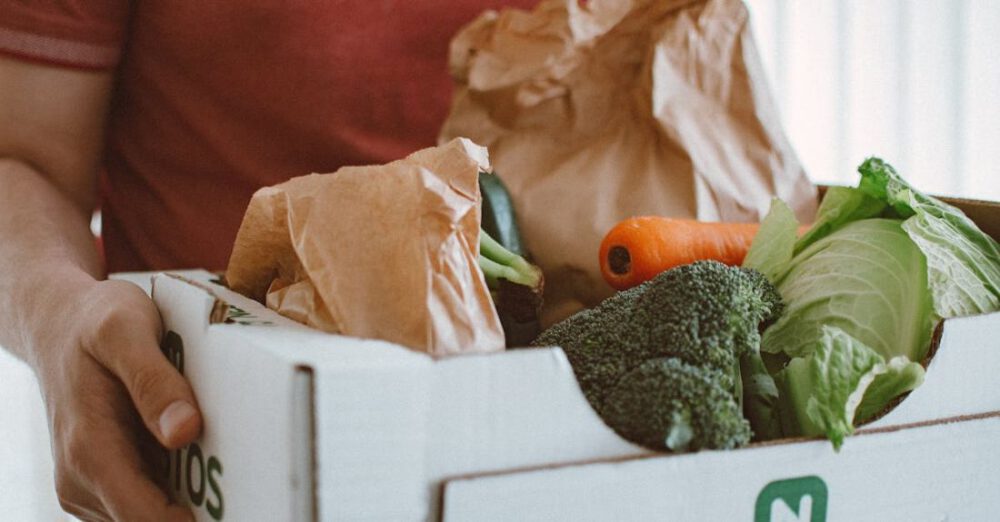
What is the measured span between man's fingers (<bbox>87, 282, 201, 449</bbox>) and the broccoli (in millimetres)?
218

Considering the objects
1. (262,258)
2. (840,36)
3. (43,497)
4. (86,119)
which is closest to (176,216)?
(86,119)

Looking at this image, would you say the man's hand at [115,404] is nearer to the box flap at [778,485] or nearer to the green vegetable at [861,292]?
the box flap at [778,485]

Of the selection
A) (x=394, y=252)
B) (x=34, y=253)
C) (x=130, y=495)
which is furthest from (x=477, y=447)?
Answer: (x=34, y=253)

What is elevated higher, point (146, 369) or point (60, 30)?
point (60, 30)

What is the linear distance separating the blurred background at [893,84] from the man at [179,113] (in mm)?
1340

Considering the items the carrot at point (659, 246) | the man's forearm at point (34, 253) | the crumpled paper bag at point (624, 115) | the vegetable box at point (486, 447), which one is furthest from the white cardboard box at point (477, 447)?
the crumpled paper bag at point (624, 115)

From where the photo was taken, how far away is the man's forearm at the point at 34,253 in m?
0.66

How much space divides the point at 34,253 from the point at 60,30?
226 millimetres

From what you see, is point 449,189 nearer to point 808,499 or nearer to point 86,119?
point 808,499

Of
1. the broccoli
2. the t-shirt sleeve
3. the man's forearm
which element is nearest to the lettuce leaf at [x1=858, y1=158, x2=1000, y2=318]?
the broccoli

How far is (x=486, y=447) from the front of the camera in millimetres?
409

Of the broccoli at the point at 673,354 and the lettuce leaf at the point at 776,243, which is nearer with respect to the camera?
the broccoli at the point at 673,354

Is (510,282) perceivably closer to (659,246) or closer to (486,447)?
(659,246)

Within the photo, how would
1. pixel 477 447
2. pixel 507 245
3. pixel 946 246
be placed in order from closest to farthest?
pixel 477 447, pixel 946 246, pixel 507 245
